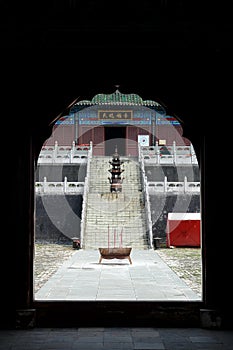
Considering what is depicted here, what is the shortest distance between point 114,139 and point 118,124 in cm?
205

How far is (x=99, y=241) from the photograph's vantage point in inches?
737

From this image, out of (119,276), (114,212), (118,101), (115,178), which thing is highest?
(118,101)

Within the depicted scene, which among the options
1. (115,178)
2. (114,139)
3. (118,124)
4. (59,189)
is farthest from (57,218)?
(114,139)

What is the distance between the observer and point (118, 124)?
3009cm

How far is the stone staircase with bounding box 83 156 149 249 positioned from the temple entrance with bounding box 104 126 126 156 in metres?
5.56

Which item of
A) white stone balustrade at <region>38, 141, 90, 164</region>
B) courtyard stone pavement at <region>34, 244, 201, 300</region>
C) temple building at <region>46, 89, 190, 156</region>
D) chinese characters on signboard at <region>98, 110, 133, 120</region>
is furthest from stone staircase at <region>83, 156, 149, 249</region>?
chinese characters on signboard at <region>98, 110, 133, 120</region>

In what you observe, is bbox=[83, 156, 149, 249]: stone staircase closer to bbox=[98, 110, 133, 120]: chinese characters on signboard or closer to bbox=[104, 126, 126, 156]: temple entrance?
bbox=[98, 110, 133, 120]: chinese characters on signboard

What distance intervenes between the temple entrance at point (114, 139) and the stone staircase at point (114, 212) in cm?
556

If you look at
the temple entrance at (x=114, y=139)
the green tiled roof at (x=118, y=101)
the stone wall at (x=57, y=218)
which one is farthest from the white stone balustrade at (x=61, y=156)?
the temple entrance at (x=114, y=139)

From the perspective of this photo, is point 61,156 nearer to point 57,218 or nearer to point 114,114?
point 57,218

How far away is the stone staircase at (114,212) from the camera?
18.8 meters

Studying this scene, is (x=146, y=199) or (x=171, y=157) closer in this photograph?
(x=146, y=199)
